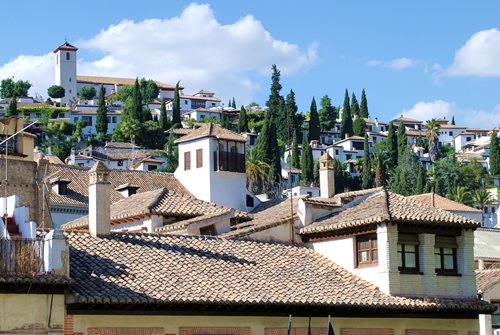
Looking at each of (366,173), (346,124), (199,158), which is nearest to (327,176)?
(199,158)

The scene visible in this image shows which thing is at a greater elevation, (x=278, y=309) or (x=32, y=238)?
(x=32, y=238)

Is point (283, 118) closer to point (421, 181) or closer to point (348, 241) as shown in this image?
point (421, 181)

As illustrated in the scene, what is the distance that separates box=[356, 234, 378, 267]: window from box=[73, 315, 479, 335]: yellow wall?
213 cm

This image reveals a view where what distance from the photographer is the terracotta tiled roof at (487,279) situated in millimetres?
38294

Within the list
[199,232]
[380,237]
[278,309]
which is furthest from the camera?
[199,232]

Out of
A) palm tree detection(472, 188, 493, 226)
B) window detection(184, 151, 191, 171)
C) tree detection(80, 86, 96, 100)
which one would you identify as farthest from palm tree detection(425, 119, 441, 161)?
window detection(184, 151, 191, 171)

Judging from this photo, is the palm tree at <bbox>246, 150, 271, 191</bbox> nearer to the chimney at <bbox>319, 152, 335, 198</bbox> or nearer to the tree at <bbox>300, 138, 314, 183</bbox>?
the tree at <bbox>300, 138, 314, 183</bbox>

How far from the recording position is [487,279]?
38.8m

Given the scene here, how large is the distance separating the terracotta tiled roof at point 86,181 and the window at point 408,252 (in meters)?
28.9

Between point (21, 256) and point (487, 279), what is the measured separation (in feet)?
68.2

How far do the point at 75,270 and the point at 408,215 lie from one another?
10528mm

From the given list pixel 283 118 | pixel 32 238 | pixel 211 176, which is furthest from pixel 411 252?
pixel 283 118

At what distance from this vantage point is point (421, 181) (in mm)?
133750

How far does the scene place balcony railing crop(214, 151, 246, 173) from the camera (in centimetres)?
5609
